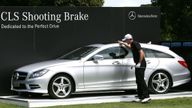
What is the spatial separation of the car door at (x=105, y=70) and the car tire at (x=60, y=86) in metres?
0.52

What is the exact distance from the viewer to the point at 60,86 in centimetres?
1786

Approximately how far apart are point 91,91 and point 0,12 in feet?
12.2

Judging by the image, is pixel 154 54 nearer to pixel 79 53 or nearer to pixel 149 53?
pixel 149 53

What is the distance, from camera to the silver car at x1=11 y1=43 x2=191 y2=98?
58.2 feet

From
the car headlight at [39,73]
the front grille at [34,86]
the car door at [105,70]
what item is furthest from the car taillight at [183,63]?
the front grille at [34,86]

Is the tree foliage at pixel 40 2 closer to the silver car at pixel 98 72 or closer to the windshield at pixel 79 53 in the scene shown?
the windshield at pixel 79 53

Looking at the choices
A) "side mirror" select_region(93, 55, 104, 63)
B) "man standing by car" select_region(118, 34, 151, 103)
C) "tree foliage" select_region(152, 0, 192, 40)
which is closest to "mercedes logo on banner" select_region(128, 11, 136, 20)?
"side mirror" select_region(93, 55, 104, 63)

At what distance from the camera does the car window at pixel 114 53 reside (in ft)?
61.1

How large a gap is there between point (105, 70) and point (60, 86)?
1447 mm

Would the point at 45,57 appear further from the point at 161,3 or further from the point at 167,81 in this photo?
the point at 161,3

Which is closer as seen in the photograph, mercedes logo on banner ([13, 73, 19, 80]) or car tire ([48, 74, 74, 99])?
car tire ([48, 74, 74, 99])

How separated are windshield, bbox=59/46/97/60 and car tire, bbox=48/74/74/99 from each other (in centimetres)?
84

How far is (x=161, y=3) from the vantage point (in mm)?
60406

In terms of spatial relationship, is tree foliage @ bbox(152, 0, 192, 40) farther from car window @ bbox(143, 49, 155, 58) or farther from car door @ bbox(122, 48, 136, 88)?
car door @ bbox(122, 48, 136, 88)
